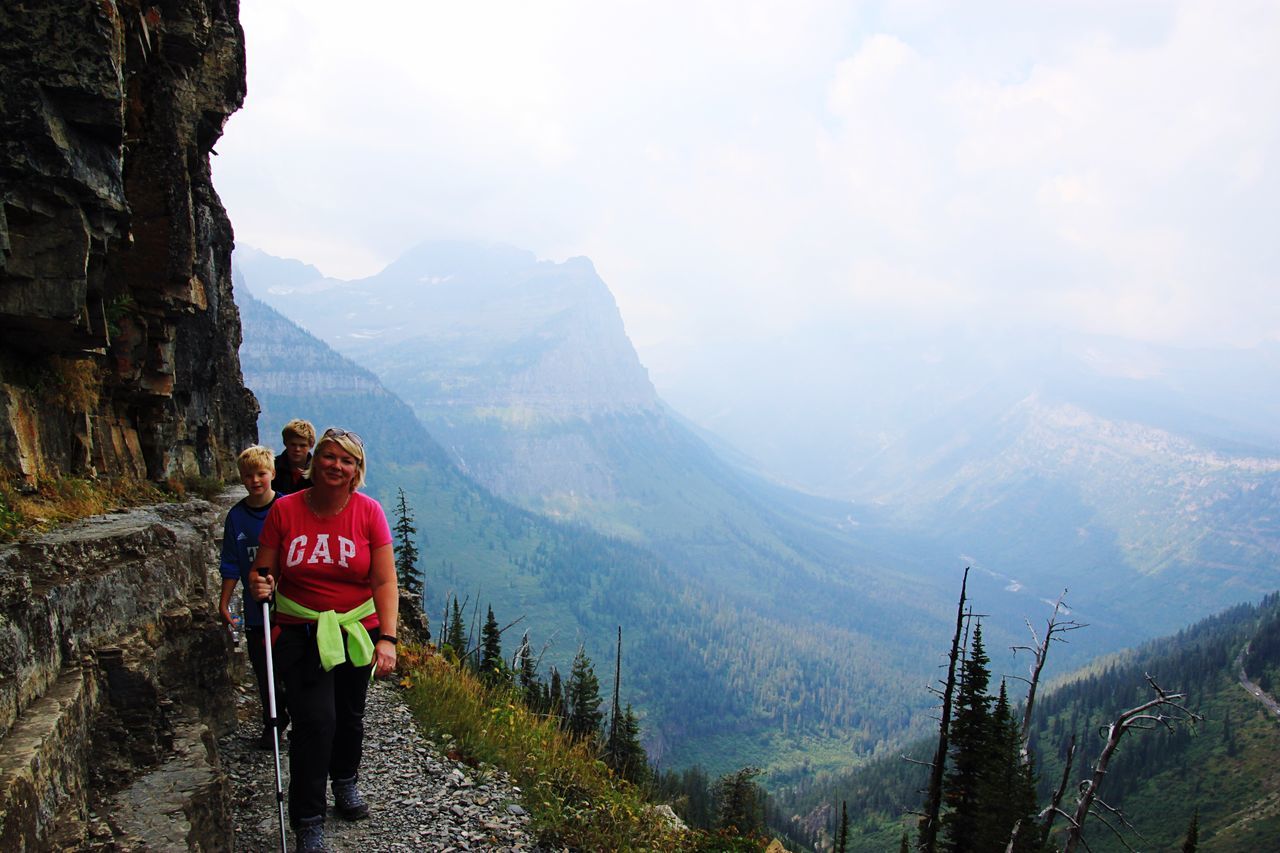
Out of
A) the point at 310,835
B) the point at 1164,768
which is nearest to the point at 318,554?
the point at 310,835

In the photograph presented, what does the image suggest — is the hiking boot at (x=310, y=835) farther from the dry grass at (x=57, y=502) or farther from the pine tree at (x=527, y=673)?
the pine tree at (x=527, y=673)

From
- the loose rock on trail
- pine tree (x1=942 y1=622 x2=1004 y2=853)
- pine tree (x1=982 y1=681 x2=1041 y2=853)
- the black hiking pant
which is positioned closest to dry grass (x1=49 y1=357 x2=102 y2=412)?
the loose rock on trail

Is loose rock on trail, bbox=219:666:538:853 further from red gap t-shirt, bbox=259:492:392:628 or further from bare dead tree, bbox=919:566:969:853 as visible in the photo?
bare dead tree, bbox=919:566:969:853

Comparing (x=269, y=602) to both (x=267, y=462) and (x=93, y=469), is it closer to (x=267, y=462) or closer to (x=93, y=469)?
(x=267, y=462)

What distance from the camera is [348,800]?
5.49 metres

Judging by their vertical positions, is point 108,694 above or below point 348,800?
above

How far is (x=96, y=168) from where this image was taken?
6938 mm

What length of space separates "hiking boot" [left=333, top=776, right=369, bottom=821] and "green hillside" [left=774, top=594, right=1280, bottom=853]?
100806mm

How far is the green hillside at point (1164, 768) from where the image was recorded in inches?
3506

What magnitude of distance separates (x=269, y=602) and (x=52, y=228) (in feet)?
15.1

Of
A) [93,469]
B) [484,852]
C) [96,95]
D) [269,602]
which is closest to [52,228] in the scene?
[96,95]

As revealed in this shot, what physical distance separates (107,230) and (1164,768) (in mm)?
139916

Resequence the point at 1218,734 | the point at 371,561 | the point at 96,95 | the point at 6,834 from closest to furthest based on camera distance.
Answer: the point at 6,834, the point at 371,561, the point at 96,95, the point at 1218,734

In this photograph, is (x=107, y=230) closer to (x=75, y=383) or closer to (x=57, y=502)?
Result: (x=75, y=383)
